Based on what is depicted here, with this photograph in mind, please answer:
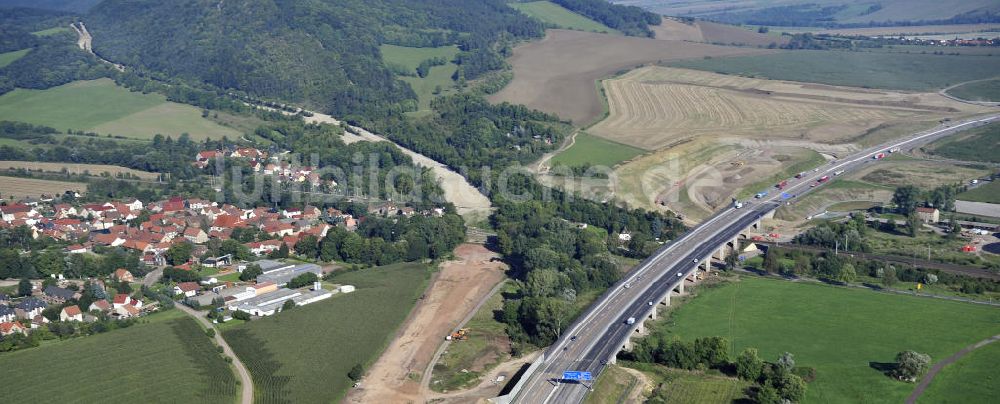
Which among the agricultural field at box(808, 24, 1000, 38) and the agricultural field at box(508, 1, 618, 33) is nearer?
the agricultural field at box(808, 24, 1000, 38)

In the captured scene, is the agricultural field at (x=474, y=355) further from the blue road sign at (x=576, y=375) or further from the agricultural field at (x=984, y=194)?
the agricultural field at (x=984, y=194)

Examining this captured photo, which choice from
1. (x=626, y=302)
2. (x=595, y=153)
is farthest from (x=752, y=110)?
Answer: (x=626, y=302)

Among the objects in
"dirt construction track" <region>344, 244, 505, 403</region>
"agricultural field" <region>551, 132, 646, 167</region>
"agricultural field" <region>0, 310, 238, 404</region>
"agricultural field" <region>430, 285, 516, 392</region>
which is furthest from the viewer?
"agricultural field" <region>551, 132, 646, 167</region>

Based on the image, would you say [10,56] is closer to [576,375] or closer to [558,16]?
[558,16]

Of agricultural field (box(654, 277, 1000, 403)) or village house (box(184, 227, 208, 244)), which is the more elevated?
village house (box(184, 227, 208, 244))

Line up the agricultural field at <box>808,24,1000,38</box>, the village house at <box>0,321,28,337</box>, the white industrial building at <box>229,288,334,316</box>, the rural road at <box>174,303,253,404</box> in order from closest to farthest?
the rural road at <box>174,303,253,404</box> < the village house at <box>0,321,28,337</box> < the white industrial building at <box>229,288,334,316</box> < the agricultural field at <box>808,24,1000,38</box>

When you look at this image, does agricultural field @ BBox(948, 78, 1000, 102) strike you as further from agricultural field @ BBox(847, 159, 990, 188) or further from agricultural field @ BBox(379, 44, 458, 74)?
agricultural field @ BBox(379, 44, 458, 74)

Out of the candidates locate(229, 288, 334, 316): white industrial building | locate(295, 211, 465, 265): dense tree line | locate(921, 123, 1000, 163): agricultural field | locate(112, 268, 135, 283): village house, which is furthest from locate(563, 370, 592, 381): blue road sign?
locate(921, 123, 1000, 163): agricultural field
